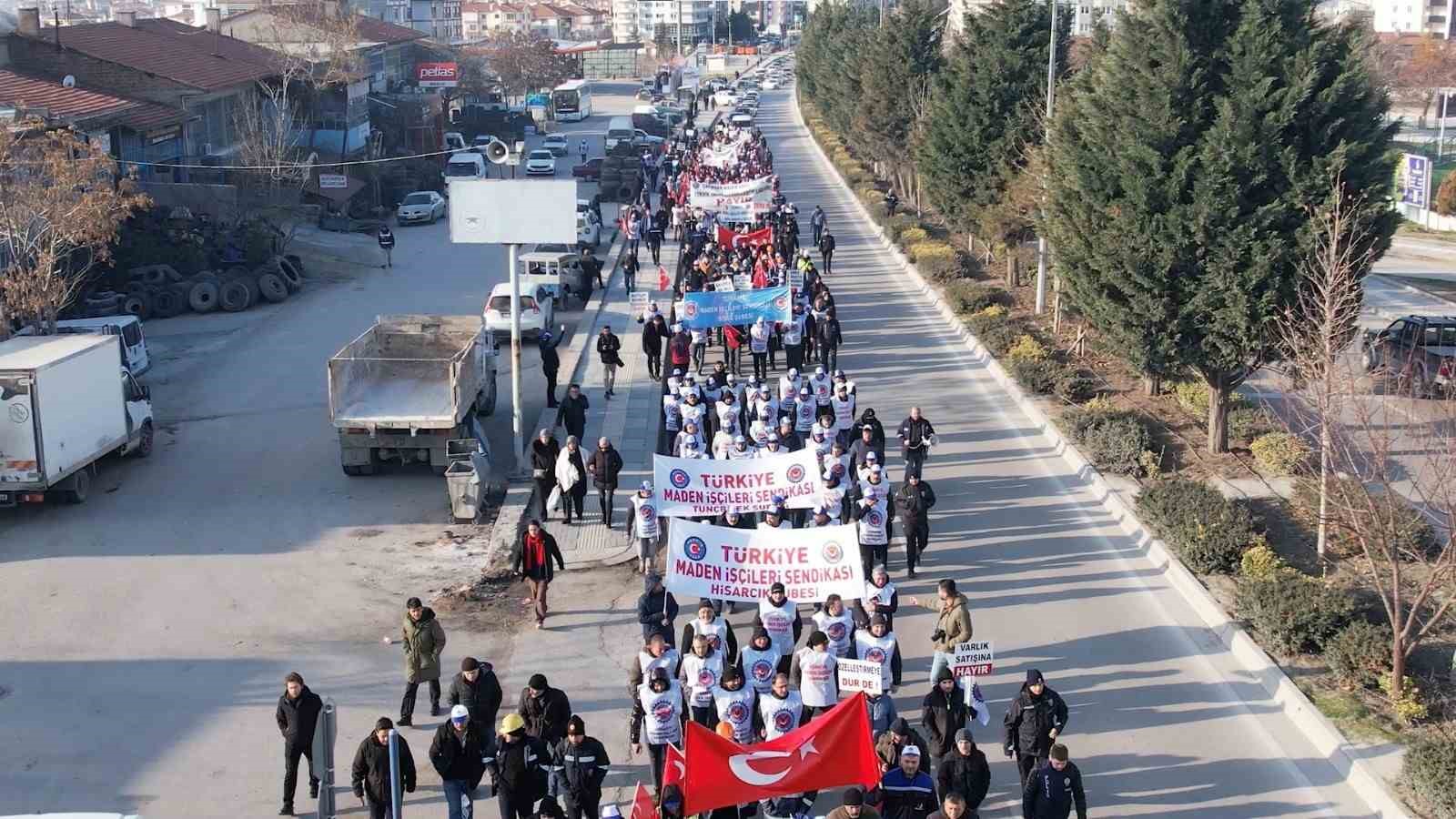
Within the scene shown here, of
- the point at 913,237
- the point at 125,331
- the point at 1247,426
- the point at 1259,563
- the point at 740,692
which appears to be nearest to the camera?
the point at 740,692

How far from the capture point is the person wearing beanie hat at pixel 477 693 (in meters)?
12.8

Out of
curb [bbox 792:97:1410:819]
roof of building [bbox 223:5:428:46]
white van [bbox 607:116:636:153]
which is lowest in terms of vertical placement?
curb [bbox 792:97:1410:819]

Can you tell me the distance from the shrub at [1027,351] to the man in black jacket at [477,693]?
17554mm

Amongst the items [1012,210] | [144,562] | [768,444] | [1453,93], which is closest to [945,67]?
[1012,210]

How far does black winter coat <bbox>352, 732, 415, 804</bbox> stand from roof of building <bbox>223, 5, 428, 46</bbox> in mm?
61617

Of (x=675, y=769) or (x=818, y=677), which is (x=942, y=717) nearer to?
(x=818, y=677)

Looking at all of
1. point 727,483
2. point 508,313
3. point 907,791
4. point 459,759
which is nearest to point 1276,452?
point 727,483

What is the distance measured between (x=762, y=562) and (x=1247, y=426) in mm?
11713

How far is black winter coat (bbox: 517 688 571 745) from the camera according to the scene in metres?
12.4

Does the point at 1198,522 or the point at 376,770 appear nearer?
the point at 376,770

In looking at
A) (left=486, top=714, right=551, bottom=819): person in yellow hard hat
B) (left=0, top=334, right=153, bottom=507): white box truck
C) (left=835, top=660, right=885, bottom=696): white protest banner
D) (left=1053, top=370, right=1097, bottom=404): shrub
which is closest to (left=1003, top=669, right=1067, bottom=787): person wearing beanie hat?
(left=835, top=660, right=885, bottom=696): white protest banner

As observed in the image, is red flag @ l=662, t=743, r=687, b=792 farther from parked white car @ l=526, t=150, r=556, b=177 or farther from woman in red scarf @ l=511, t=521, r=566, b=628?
parked white car @ l=526, t=150, r=556, b=177

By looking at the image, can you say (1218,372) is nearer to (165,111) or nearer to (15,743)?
(15,743)

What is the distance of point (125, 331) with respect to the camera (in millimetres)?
29484
